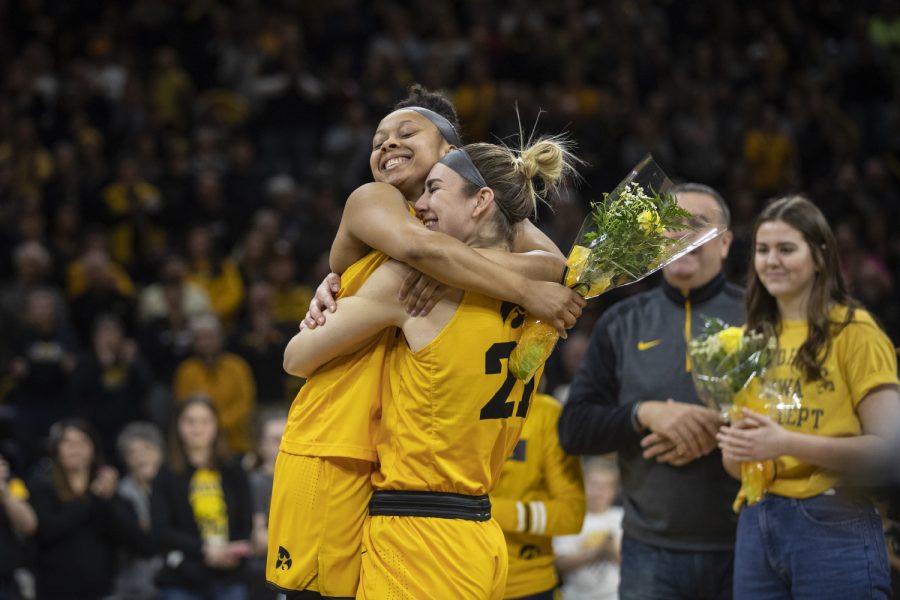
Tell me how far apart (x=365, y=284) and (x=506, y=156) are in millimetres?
574

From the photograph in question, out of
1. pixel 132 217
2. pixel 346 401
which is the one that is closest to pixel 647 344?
pixel 346 401

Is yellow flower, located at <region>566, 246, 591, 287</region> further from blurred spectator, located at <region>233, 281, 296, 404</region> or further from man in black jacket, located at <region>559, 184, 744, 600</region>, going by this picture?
blurred spectator, located at <region>233, 281, 296, 404</region>

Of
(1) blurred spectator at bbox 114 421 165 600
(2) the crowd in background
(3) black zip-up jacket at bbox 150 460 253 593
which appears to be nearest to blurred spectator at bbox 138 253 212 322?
(2) the crowd in background

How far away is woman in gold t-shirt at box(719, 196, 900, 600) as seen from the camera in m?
3.95

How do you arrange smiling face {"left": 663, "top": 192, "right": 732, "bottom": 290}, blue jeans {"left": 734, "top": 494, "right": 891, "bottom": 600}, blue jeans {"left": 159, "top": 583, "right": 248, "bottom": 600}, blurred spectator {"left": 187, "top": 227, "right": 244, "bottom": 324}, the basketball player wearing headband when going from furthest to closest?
1. blurred spectator {"left": 187, "top": 227, "right": 244, "bottom": 324}
2. blue jeans {"left": 159, "top": 583, "right": 248, "bottom": 600}
3. smiling face {"left": 663, "top": 192, "right": 732, "bottom": 290}
4. blue jeans {"left": 734, "top": 494, "right": 891, "bottom": 600}
5. the basketball player wearing headband

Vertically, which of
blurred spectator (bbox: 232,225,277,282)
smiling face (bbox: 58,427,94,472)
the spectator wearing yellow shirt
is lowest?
smiling face (bbox: 58,427,94,472)

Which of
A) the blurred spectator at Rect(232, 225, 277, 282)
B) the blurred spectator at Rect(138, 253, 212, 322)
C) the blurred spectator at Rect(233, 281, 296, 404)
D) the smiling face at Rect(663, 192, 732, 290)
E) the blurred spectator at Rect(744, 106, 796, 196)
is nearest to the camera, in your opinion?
the smiling face at Rect(663, 192, 732, 290)

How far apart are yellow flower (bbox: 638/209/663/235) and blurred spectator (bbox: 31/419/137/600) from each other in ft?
15.2

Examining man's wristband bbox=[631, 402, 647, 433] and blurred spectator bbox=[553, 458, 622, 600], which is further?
blurred spectator bbox=[553, 458, 622, 600]

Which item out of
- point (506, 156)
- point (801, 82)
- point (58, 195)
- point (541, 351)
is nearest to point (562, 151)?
point (506, 156)

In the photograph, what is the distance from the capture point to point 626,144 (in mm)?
12203

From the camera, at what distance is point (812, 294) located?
4.22 meters

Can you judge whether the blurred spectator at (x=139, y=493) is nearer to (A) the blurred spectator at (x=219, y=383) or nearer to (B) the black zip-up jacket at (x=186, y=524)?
(B) the black zip-up jacket at (x=186, y=524)

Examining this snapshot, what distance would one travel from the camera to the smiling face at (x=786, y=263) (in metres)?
4.21
